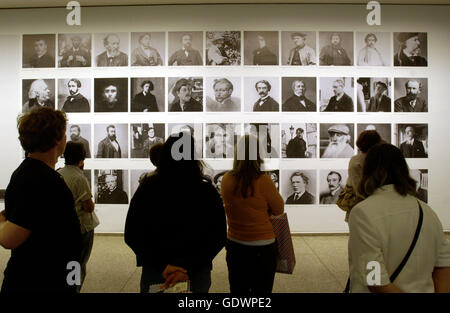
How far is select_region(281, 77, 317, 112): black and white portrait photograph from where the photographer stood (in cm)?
630

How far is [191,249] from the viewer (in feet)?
7.39

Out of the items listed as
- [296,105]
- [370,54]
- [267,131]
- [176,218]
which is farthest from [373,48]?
[176,218]

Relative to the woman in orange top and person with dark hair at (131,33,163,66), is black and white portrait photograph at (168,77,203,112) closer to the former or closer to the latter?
person with dark hair at (131,33,163,66)

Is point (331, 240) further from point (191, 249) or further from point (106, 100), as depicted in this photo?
point (106, 100)

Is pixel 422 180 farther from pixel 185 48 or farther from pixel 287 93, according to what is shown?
pixel 185 48

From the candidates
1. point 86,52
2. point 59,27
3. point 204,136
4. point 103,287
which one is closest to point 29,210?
point 103,287

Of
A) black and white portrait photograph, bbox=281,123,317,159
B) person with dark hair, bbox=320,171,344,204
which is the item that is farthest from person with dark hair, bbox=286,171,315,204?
black and white portrait photograph, bbox=281,123,317,159

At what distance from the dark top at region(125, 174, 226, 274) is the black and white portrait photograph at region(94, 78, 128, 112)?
15.0 ft

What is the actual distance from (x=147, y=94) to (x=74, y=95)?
4.81 feet

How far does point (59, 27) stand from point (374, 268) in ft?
22.8

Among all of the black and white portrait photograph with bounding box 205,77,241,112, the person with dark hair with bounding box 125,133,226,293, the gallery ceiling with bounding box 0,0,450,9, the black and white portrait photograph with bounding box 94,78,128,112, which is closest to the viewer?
the person with dark hair with bounding box 125,133,226,293

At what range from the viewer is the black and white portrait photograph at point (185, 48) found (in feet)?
20.7

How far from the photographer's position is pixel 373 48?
20.6 feet

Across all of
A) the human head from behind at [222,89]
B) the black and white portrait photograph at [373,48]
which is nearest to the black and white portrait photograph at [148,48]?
the human head from behind at [222,89]
